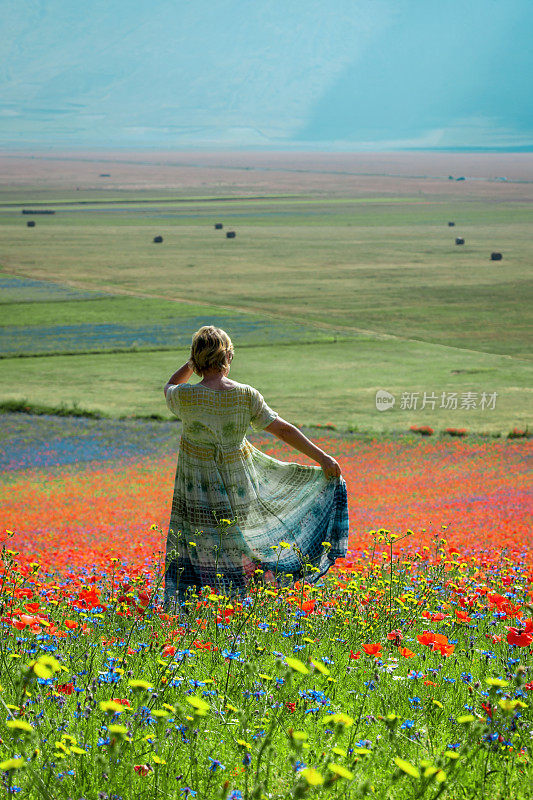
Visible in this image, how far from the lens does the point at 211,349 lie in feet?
18.9

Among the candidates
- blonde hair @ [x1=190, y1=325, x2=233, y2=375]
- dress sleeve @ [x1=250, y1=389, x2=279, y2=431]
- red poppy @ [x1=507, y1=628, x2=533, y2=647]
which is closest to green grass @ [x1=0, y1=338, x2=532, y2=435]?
dress sleeve @ [x1=250, y1=389, x2=279, y2=431]

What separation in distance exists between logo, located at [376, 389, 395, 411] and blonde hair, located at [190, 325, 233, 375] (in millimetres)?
18662

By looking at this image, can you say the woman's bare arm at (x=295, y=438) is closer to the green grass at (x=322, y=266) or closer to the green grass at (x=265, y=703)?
the green grass at (x=265, y=703)

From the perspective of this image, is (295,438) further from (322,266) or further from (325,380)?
(322,266)

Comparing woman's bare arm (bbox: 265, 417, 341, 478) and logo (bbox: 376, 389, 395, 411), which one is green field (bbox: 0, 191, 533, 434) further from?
woman's bare arm (bbox: 265, 417, 341, 478)

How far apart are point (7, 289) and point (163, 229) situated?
148ft

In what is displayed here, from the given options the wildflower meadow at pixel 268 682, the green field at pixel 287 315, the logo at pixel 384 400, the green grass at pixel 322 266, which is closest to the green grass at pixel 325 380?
the green field at pixel 287 315

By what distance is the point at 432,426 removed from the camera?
72.4 ft

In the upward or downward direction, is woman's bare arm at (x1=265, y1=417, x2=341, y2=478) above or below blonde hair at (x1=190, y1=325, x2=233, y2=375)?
below

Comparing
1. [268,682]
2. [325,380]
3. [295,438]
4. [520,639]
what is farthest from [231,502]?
[325,380]

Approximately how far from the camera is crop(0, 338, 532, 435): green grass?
23234 millimetres

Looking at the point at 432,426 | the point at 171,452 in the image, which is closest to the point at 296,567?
the point at 171,452

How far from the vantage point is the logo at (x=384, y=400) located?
24.5 metres

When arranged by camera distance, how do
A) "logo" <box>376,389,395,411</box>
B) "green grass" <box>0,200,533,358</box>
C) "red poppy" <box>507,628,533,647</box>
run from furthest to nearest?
"green grass" <box>0,200,533,358</box> < "logo" <box>376,389,395,411</box> < "red poppy" <box>507,628,533,647</box>
